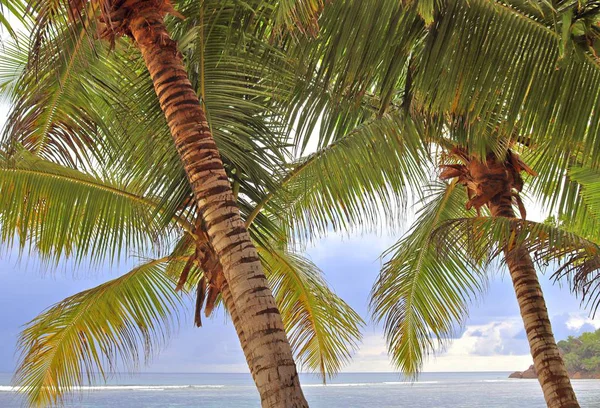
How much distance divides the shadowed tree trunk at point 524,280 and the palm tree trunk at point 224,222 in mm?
2067

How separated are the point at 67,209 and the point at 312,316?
3456 mm

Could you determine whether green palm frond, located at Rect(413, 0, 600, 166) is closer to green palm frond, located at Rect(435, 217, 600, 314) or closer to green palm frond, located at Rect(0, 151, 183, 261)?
green palm frond, located at Rect(435, 217, 600, 314)

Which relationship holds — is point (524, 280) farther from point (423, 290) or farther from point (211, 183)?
point (211, 183)

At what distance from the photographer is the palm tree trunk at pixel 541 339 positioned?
5.84 m

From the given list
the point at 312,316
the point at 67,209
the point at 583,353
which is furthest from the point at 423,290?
the point at 583,353

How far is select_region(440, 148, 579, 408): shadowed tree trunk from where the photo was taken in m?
5.86

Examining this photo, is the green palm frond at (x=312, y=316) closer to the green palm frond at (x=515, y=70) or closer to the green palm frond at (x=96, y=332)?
the green palm frond at (x=96, y=332)

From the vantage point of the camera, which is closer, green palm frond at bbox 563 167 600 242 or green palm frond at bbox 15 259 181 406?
green palm frond at bbox 563 167 600 242

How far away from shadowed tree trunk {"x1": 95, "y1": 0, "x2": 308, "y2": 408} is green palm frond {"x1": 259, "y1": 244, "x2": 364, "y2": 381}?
11.0 ft

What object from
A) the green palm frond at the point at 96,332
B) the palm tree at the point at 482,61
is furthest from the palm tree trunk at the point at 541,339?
the green palm frond at the point at 96,332

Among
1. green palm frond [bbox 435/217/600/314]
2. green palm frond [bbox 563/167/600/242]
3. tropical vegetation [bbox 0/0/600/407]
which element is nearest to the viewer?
tropical vegetation [bbox 0/0/600/407]

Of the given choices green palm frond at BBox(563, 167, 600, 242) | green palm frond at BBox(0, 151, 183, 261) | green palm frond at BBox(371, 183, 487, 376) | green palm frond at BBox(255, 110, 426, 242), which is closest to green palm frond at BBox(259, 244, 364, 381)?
green palm frond at BBox(371, 183, 487, 376)

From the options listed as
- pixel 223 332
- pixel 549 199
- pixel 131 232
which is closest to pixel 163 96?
pixel 131 232

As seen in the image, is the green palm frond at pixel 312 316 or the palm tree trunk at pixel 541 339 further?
the green palm frond at pixel 312 316
